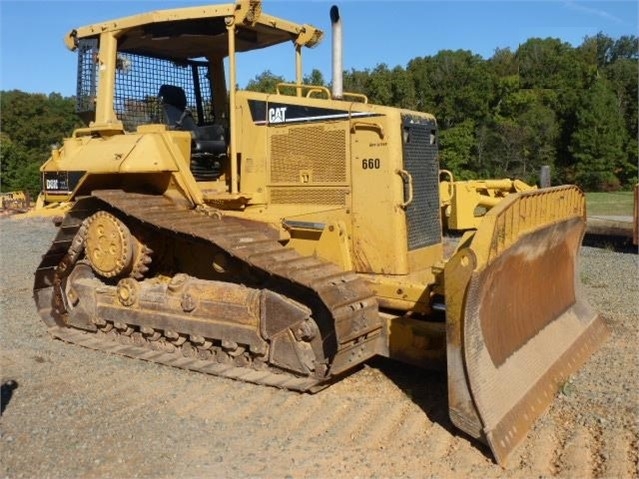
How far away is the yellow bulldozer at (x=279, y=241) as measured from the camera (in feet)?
15.6

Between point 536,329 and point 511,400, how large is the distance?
1.15 m

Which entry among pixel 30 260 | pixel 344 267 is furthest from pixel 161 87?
pixel 30 260

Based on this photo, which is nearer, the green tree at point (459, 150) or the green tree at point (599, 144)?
the green tree at point (459, 150)

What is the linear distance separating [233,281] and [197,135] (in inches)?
67.2

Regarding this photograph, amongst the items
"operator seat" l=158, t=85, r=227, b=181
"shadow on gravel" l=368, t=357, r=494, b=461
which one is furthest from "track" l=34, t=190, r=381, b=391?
"operator seat" l=158, t=85, r=227, b=181

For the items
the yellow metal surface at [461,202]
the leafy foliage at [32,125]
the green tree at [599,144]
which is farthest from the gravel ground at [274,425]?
the leafy foliage at [32,125]

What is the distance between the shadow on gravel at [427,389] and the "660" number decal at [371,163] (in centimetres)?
168

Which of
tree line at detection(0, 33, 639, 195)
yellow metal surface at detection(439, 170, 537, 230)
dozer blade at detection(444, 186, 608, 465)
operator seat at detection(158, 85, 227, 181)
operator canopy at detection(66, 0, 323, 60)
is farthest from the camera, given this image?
tree line at detection(0, 33, 639, 195)

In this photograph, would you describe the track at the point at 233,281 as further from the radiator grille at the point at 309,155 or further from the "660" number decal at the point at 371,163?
the "660" number decal at the point at 371,163

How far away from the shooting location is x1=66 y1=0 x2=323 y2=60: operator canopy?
6.00 m

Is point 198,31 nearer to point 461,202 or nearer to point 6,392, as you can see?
point 461,202

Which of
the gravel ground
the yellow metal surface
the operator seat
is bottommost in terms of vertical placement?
the gravel ground

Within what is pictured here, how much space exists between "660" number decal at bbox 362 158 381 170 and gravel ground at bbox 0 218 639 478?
1.67m

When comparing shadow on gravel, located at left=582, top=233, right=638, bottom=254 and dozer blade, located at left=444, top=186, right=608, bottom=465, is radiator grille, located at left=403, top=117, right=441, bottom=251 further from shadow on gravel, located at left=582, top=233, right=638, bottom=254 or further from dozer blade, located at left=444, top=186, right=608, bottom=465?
shadow on gravel, located at left=582, top=233, right=638, bottom=254
